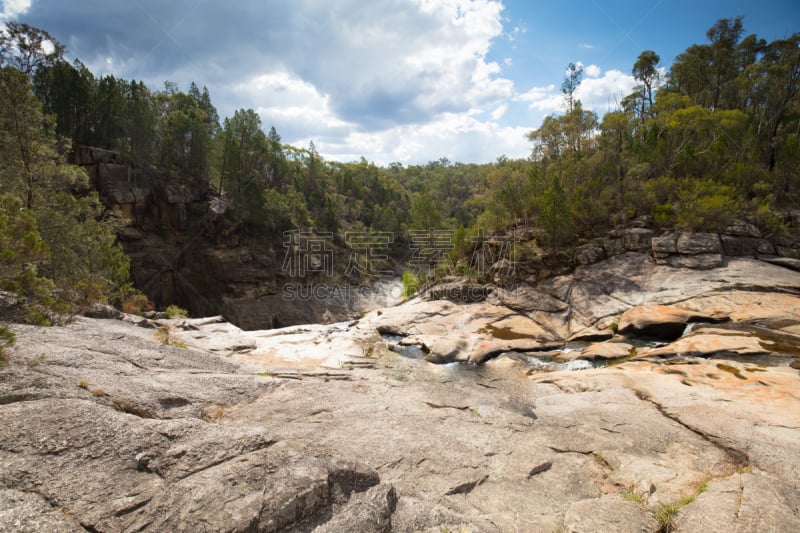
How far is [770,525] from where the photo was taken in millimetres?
4285

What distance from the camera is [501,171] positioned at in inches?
1457

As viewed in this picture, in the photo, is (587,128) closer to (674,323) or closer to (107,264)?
(674,323)

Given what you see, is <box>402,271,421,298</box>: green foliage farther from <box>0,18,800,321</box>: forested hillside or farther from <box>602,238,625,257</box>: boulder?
<box>602,238,625,257</box>: boulder

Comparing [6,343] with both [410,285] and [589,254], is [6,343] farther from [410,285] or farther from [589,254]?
[410,285]

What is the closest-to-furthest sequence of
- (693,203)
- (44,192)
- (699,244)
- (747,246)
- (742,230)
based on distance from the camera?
(44,192) < (747,246) < (699,244) < (742,230) < (693,203)

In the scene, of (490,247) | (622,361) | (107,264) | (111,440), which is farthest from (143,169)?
(622,361)

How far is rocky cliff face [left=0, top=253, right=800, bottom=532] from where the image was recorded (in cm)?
357

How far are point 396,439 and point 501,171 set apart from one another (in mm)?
35420

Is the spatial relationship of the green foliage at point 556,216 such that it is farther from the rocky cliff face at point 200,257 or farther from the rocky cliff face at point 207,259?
the rocky cliff face at point 200,257

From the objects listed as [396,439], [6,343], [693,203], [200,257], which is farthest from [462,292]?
[200,257]

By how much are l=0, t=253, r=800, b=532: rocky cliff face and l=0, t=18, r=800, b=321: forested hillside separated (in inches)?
150

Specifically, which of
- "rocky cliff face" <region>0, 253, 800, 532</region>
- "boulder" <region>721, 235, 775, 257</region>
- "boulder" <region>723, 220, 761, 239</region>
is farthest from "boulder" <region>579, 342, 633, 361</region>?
"boulder" <region>723, 220, 761, 239</region>

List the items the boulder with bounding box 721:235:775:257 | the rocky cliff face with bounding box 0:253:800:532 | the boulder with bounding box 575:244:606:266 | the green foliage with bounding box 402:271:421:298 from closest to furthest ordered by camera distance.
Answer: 1. the rocky cliff face with bounding box 0:253:800:532
2. the boulder with bounding box 721:235:775:257
3. the boulder with bounding box 575:244:606:266
4. the green foliage with bounding box 402:271:421:298

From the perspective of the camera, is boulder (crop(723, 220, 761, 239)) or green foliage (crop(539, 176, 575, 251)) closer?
boulder (crop(723, 220, 761, 239))
